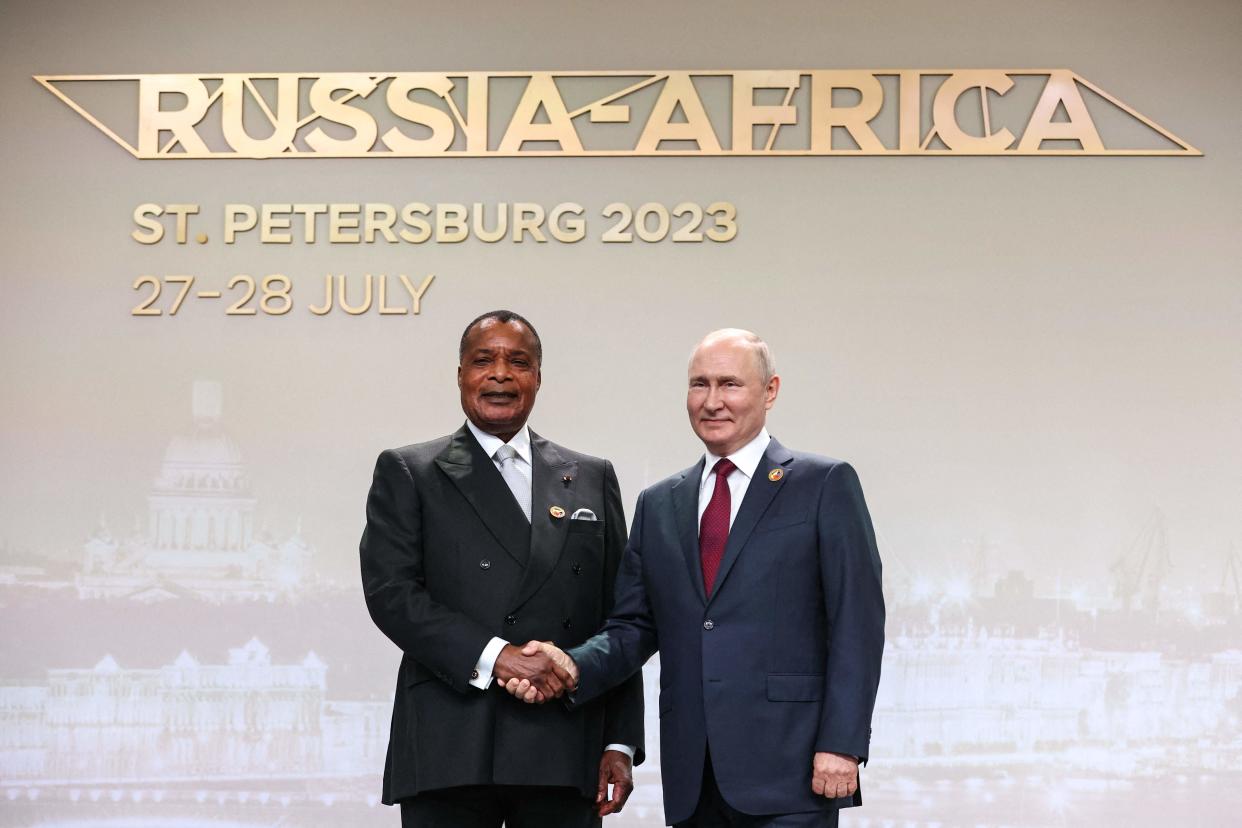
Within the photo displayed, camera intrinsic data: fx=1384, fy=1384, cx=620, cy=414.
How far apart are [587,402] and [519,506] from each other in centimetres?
179

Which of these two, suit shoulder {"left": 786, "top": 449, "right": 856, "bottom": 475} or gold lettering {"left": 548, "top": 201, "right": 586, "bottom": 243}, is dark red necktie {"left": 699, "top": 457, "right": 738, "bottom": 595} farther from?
gold lettering {"left": 548, "top": 201, "right": 586, "bottom": 243}

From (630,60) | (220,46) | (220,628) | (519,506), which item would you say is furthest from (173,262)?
(519,506)

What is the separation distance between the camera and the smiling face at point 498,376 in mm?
2879

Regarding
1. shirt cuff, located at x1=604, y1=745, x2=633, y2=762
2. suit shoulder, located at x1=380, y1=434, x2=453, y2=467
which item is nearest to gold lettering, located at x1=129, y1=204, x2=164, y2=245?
suit shoulder, located at x1=380, y1=434, x2=453, y2=467

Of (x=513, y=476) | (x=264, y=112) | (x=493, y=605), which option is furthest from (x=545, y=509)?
(x=264, y=112)

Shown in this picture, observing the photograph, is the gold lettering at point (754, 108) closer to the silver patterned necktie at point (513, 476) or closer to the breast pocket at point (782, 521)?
the silver patterned necktie at point (513, 476)

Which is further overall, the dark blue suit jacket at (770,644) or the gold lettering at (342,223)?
the gold lettering at (342,223)

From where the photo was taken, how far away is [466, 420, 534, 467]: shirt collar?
2.91 metres

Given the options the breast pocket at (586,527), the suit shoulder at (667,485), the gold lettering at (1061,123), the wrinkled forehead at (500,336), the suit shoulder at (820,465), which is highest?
the gold lettering at (1061,123)

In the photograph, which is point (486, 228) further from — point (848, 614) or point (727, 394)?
point (848, 614)

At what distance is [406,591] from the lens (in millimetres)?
2758

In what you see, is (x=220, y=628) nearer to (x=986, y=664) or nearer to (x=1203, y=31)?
(x=986, y=664)

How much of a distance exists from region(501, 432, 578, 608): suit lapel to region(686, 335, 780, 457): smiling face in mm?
341

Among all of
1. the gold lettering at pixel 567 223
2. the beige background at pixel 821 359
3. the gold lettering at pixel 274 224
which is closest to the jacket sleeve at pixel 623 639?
the beige background at pixel 821 359
